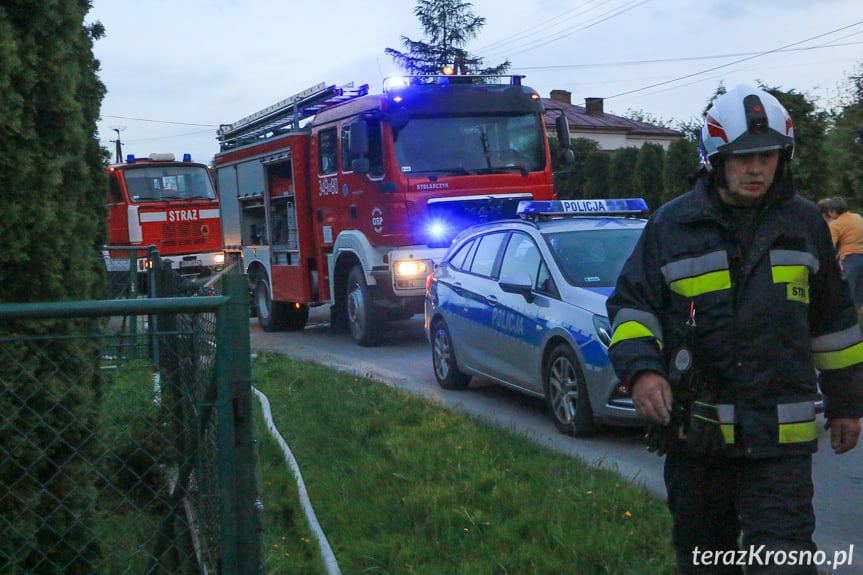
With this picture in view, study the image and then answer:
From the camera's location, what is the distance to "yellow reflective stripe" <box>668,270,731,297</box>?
9.68 ft

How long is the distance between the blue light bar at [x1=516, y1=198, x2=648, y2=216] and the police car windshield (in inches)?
15.2

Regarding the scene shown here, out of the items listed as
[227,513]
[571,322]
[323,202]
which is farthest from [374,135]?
[227,513]

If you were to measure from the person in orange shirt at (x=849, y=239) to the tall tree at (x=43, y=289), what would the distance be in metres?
9.63

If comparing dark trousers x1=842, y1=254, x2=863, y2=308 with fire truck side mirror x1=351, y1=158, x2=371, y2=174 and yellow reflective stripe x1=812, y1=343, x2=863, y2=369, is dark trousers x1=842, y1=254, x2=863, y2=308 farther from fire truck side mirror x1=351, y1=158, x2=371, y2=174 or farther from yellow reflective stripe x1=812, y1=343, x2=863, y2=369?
yellow reflective stripe x1=812, y1=343, x2=863, y2=369

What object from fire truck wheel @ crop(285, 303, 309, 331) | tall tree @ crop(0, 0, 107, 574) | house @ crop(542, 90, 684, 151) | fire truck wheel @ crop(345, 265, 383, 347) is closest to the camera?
tall tree @ crop(0, 0, 107, 574)

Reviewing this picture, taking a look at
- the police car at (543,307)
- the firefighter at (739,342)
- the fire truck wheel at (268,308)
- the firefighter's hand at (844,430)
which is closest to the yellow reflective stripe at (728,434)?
the firefighter at (739,342)

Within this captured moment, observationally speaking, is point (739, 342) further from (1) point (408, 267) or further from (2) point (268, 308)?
(2) point (268, 308)

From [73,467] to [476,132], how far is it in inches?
347

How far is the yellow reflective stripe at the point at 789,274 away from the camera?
2941 mm

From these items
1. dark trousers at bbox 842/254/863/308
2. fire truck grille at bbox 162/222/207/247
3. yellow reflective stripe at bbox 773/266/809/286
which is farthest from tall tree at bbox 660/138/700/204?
yellow reflective stripe at bbox 773/266/809/286

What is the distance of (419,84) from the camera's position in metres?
11.8

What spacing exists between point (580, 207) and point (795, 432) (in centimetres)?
564

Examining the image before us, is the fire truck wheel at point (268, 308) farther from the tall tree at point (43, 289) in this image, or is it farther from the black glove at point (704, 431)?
the black glove at point (704, 431)

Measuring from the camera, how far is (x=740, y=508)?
2910 millimetres
